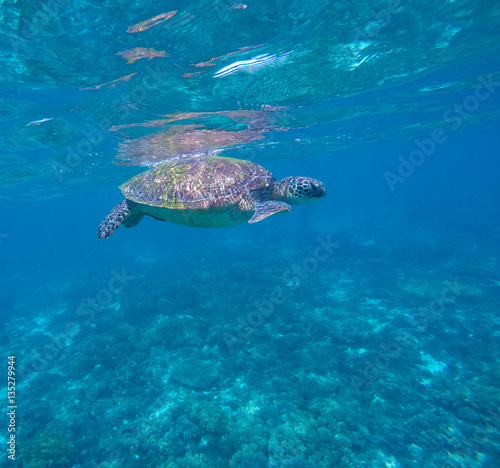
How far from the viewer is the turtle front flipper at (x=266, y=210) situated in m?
6.29

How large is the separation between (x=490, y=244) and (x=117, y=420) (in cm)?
3344

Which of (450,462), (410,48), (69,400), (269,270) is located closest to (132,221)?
(69,400)

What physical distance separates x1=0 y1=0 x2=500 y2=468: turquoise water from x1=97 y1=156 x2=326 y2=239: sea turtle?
444cm

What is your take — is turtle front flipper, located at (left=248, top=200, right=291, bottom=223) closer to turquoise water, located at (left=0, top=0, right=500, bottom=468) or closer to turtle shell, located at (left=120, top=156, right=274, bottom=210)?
turtle shell, located at (left=120, top=156, right=274, bottom=210)

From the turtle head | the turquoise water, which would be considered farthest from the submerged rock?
the turtle head

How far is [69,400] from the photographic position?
11.5m

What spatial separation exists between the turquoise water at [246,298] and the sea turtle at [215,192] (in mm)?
4438

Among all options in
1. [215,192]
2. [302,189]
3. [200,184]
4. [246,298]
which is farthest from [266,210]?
[246,298]

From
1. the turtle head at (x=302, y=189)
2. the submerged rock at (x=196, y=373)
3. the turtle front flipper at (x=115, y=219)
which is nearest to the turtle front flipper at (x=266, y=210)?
the turtle head at (x=302, y=189)

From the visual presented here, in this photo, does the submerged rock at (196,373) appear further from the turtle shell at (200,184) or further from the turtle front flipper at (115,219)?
the turtle shell at (200,184)

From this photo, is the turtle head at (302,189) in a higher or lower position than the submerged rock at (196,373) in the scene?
higher

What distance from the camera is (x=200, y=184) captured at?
748 centimetres

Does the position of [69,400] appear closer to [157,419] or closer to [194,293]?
[157,419]

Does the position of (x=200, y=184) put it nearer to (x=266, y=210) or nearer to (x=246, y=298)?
(x=266, y=210)
